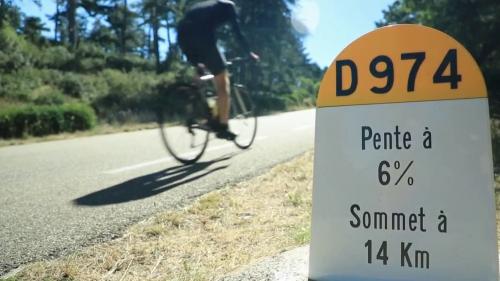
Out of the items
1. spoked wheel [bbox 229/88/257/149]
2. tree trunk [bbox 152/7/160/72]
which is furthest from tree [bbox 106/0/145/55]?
spoked wheel [bbox 229/88/257/149]

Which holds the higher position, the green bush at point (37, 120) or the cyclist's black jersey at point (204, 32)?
the cyclist's black jersey at point (204, 32)

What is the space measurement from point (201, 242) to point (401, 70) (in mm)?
1417

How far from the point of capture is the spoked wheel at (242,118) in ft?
19.2

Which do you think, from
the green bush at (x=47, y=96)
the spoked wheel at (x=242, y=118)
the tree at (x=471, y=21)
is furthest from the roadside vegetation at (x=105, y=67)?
the tree at (x=471, y=21)

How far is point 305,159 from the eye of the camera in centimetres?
504

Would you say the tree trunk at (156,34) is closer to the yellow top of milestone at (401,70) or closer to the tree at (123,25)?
the tree at (123,25)

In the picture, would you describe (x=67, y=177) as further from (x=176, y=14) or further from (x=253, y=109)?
(x=176, y=14)

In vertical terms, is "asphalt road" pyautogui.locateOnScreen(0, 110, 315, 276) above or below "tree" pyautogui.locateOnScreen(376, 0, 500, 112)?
below

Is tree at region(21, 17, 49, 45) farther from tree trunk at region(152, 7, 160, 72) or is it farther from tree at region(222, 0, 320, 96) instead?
tree at region(222, 0, 320, 96)

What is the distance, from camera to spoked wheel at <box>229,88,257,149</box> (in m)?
5.84

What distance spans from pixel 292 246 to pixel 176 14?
44862 millimetres

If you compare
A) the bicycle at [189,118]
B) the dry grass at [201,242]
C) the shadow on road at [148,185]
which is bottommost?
the dry grass at [201,242]

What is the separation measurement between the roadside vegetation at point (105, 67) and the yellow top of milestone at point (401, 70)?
575 centimetres

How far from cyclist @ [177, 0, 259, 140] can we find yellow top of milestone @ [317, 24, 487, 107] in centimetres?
323
